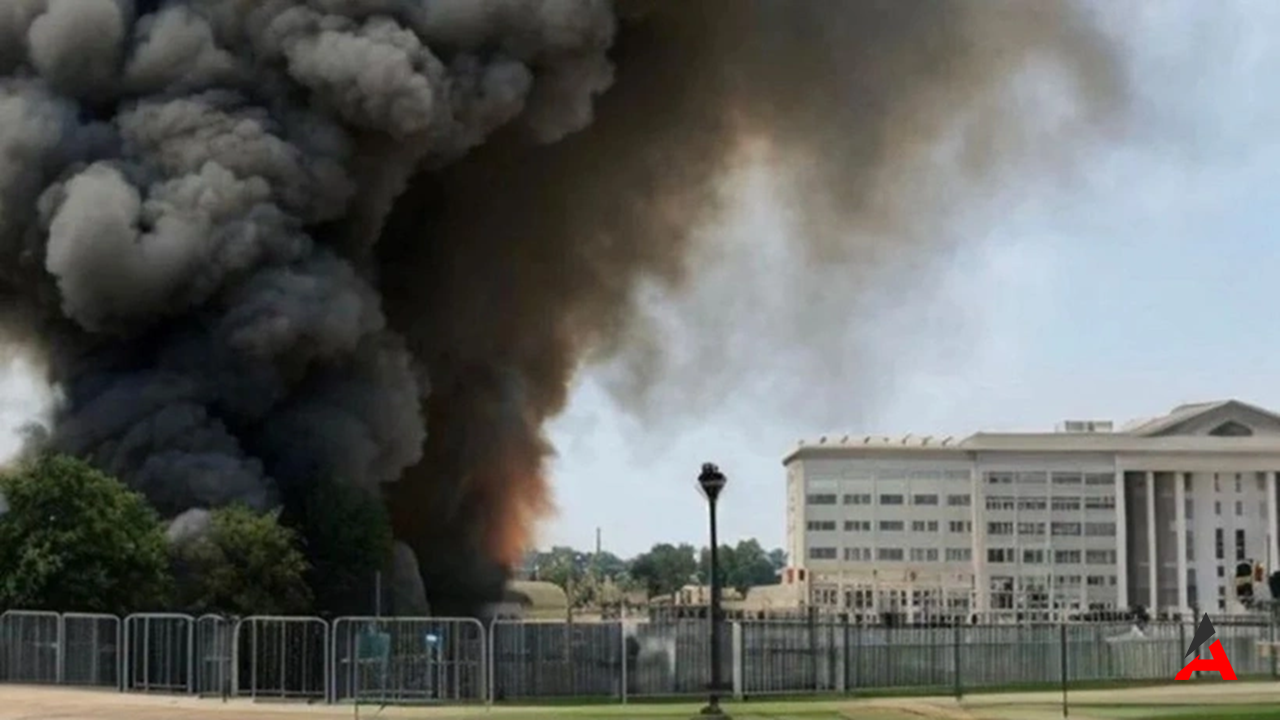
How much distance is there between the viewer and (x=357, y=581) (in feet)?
153

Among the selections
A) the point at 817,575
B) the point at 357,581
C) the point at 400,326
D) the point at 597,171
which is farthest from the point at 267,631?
the point at 817,575

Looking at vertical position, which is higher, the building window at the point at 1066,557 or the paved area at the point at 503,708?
the building window at the point at 1066,557

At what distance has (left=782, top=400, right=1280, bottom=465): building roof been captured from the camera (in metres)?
118

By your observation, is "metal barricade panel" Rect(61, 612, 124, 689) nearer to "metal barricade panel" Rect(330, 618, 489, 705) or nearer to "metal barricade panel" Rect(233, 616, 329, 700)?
"metal barricade panel" Rect(233, 616, 329, 700)

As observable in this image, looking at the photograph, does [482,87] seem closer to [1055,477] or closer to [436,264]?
[436,264]

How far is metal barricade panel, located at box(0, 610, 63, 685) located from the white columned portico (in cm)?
8921

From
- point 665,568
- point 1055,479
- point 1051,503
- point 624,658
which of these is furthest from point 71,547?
point 665,568

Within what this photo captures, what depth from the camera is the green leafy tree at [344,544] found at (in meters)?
45.2

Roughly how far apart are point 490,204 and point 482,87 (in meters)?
10.3

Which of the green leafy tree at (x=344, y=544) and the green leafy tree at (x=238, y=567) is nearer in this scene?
the green leafy tree at (x=238, y=567)

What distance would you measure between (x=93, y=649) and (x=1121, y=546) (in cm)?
9318

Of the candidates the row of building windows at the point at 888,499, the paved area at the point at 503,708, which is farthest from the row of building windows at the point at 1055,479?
the paved area at the point at 503,708

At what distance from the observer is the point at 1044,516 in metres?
123

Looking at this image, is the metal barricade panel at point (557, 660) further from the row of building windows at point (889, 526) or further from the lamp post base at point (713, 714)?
the row of building windows at point (889, 526)
